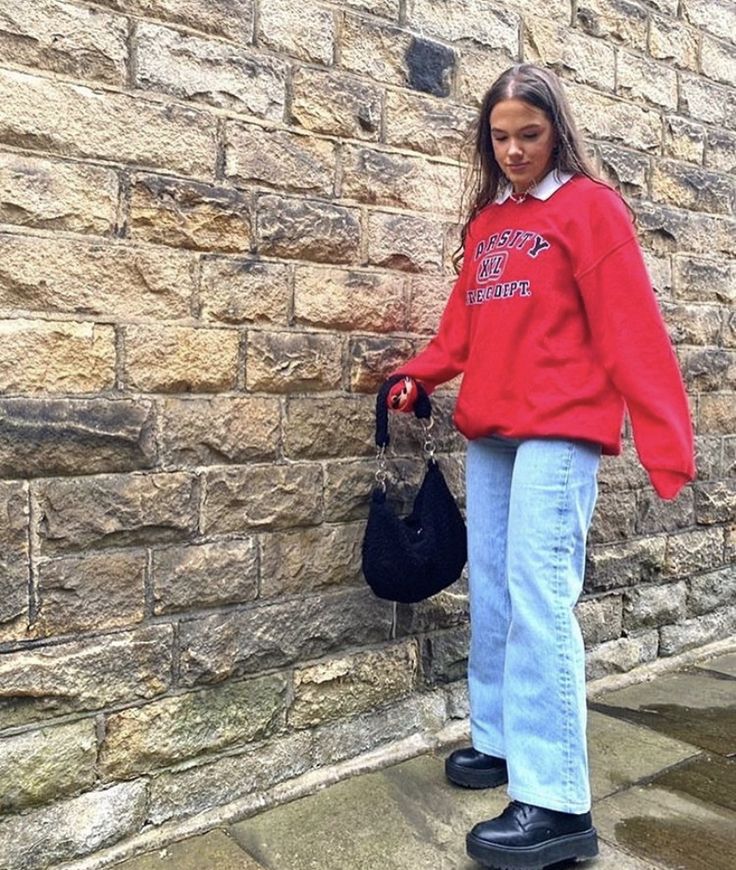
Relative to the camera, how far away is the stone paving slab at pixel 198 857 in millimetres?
2275

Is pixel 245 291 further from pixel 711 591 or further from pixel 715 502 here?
pixel 711 591

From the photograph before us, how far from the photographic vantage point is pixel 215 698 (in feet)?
8.36

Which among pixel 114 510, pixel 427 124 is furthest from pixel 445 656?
pixel 427 124

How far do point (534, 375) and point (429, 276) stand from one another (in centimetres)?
84

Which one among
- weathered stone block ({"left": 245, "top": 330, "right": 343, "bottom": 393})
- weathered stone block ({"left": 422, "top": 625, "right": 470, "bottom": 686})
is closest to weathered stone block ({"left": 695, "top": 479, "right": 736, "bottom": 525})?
weathered stone block ({"left": 422, "top": 625, "right": 470, "bottom": 686})

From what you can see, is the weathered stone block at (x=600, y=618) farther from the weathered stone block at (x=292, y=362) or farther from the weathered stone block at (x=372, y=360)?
the weathered stone block at (x=292, y=362)

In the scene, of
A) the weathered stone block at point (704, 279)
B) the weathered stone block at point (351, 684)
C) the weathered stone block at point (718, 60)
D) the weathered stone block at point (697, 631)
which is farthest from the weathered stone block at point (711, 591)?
the weathered stone block at point (718, 60)

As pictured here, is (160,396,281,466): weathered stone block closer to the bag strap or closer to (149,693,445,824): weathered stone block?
the bag strap

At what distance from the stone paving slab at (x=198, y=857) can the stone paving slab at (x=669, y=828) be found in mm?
966

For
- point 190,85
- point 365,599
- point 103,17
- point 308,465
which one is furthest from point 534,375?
point 103,17

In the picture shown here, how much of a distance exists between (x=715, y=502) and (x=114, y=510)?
2.82 metres

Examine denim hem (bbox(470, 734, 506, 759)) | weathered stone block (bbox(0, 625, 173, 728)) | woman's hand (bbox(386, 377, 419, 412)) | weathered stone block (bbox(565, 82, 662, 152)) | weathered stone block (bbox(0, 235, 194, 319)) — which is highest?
weathered stone block (bbox(565, 82, 662, 152))

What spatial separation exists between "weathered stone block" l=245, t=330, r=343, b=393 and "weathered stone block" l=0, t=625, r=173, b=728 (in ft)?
2.46

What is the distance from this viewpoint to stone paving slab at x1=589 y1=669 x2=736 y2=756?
314 centimetres
